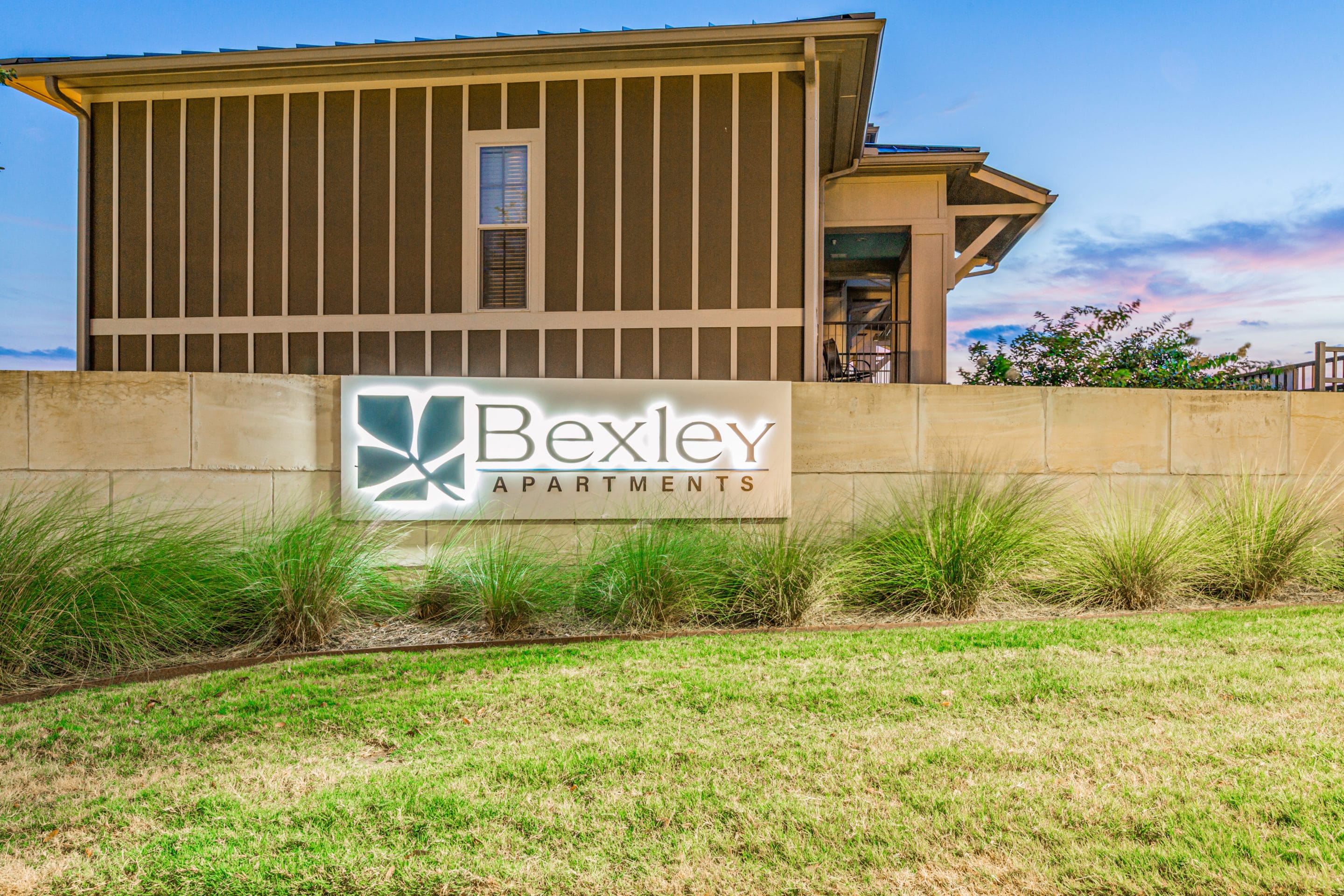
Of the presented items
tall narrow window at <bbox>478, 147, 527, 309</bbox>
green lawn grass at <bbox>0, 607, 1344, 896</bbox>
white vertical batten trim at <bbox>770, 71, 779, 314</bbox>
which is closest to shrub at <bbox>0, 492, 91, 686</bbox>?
green lawn grass at <bbox>0, 607, 1344, 896</bbox>

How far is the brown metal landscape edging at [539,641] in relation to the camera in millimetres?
3986

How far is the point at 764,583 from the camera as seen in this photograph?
205 inches

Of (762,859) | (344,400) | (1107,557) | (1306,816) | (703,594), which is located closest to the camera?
(762,859)

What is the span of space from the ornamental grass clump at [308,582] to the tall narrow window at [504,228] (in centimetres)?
351

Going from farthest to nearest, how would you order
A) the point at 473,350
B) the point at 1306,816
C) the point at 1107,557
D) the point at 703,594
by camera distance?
the point at 473,350
the point at 1107,557
the point at 703,594
the point at 1306,816

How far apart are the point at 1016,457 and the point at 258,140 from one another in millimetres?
8321

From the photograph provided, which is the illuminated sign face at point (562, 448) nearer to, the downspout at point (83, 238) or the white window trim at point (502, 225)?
the white window trim at point (502, 225)

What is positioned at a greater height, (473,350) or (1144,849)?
(473,350)

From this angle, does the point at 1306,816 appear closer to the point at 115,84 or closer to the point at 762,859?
the point at 762,859

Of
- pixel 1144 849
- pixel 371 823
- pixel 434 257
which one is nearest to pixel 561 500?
pixel 434 257

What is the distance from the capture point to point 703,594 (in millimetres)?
5145

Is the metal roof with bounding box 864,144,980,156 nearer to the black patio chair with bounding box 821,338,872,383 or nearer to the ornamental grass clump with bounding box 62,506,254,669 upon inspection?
the black patio chair with bounding box 821,338,872,383

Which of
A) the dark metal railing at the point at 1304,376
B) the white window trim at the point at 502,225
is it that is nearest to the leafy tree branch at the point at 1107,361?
the dark metal railing at the point at 1304,376

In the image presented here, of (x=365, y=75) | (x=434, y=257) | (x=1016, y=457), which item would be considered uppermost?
(x=365, y=75)
